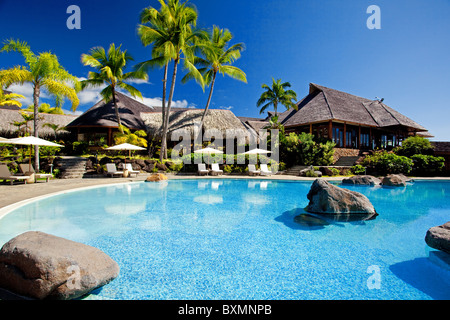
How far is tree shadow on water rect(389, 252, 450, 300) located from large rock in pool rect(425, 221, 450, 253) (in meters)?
0.25

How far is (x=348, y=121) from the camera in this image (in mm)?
19984

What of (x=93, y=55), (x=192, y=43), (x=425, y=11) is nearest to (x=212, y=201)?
(x=425, y=11)

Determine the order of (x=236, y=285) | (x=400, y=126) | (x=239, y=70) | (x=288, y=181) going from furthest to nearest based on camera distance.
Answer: (x=400, y=126)
(x=239, y=70)
(x=288, y=181)
(x=236, y=285)

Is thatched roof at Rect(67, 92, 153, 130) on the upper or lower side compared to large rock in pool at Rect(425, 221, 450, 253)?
upper

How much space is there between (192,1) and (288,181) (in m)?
15.2

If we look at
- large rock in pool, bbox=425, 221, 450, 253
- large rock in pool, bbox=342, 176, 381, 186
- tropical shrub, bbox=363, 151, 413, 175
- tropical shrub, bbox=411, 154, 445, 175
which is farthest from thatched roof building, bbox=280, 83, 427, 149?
large rock in pool, bbox=425, 221, 450, 253

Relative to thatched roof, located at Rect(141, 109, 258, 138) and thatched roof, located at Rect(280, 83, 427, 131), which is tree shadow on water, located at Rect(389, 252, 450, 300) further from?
thatched roof, located at Rect(141, 109, 258, 138)

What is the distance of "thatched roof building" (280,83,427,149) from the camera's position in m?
20.4

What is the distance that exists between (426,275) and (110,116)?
22927 millimetres

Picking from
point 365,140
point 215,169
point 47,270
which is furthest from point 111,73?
point 365,140

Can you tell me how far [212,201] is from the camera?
818cm

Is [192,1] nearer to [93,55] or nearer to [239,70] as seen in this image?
[239,70]

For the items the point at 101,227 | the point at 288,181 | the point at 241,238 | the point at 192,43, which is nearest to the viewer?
the point at 241,238

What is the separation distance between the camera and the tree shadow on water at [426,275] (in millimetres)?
2762
